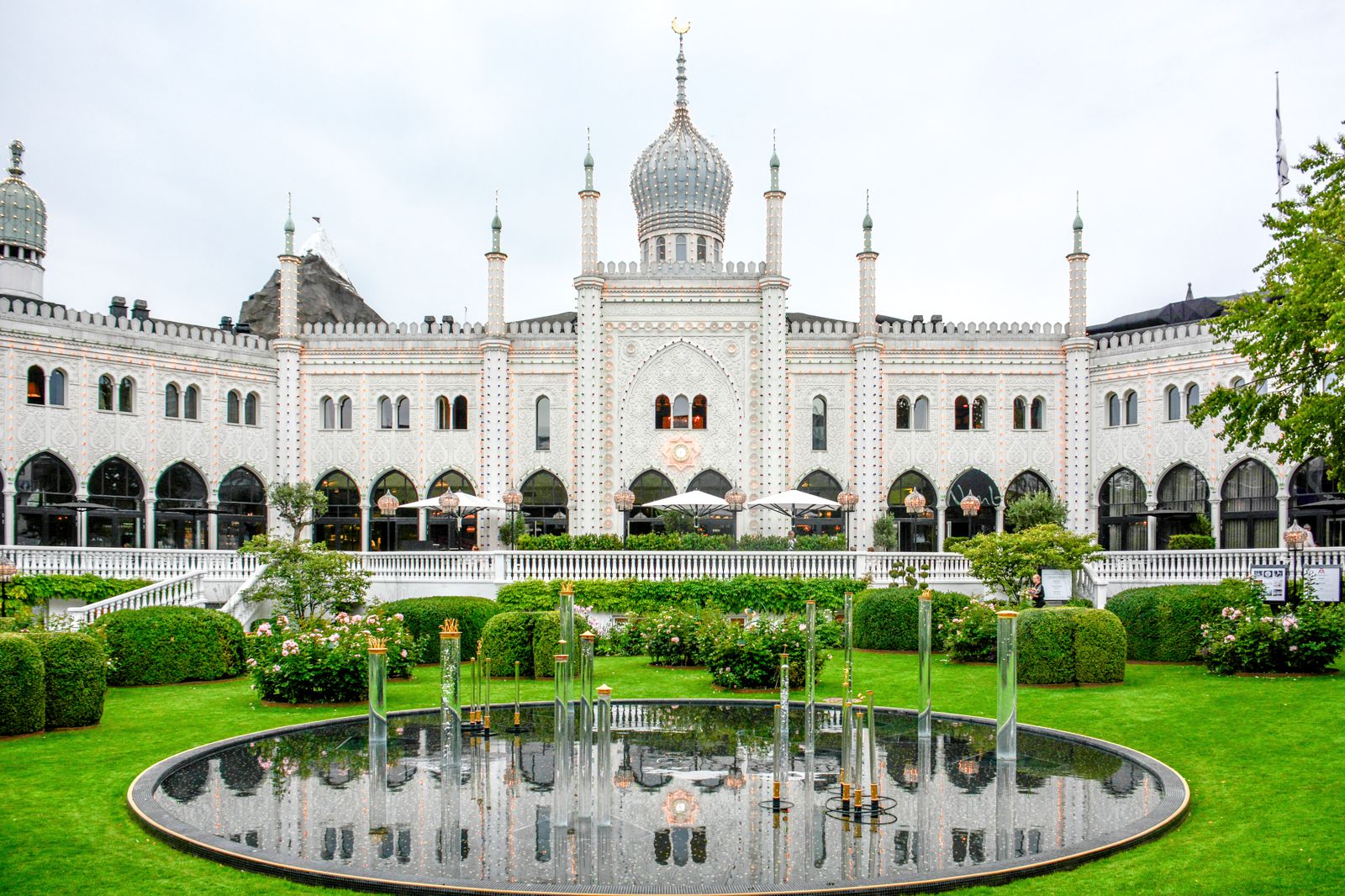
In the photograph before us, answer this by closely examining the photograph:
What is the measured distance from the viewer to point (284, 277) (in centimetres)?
4300

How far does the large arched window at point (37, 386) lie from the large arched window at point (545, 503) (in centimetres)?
1696

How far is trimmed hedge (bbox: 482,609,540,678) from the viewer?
2125 cm

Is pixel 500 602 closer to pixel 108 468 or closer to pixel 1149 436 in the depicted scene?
pixel 108 468

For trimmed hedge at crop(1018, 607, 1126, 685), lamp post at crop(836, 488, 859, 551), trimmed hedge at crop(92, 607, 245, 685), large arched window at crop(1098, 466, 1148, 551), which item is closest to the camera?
trimmed hedge at crop(1018, 607, 1126, 685)

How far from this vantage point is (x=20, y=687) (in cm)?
1444

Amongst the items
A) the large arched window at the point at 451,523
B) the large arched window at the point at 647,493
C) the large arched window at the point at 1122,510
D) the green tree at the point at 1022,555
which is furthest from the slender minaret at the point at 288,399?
the large arched window at the point at 1122,510

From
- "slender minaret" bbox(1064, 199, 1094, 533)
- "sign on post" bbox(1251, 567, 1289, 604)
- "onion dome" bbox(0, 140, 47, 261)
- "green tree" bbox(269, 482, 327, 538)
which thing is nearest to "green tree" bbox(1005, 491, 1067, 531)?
"slender minaret" bbox(1064, 199, 1094, 533)

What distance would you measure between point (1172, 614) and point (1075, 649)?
3.82m

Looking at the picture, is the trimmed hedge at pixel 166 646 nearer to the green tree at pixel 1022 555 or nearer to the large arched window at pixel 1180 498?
the green tree at pixel 1022 555

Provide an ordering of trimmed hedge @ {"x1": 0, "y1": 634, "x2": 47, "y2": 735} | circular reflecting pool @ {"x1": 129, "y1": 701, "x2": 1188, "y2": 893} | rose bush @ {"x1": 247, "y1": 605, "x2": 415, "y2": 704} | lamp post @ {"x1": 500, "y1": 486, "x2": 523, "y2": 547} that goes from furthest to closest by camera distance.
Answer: lamp post @ {"x1": 500, "y1": 486, "x2": 523, "y2": 547} → rose bush @ {"x1": 247, "y1": 605, "x2": 415, "y2": 704} → trimmed hedge @ {"x1": 0, "y1": 634, "x2": 47, "y2": 735} → circular reflecting pool @ {"x1": 129, "y1": 701, "x2": 1188, "y2": 893}

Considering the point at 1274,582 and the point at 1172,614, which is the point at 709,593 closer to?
the point at 1172,614

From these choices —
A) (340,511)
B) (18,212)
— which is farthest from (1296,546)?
(18,212)

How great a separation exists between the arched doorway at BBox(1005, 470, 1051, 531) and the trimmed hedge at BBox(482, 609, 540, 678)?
2573 centimetres

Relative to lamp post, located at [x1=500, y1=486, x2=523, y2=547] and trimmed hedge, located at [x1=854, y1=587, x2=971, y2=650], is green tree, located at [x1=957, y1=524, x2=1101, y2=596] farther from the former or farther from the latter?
lamp post, located at [x1=500, y1=486, x2=523, y2=547]
